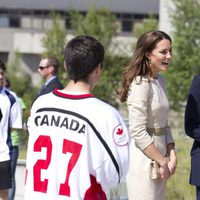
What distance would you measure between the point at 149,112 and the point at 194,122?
381mm

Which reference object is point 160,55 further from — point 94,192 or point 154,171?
point 94,192

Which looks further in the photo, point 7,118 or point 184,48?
point 184,48

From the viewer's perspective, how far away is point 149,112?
17.5 ft

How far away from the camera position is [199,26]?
102 feet

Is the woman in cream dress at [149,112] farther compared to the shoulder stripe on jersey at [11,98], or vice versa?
the shoulder stripe on jersey at [11,98]

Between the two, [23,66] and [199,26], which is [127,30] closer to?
[23,66]

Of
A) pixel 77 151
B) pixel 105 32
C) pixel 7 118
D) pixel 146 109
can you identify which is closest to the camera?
pixel 77 151

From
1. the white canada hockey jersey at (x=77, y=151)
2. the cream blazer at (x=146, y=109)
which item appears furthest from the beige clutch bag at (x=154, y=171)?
the white canada hockey jersey at (x=77, y=151)

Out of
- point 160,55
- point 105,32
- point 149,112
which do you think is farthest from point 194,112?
point 105,32

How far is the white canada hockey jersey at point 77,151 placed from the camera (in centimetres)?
390

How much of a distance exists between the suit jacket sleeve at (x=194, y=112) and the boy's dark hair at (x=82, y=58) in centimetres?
160

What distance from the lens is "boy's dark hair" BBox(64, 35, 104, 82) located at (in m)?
3.93

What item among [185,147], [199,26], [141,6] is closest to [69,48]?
[185,147]

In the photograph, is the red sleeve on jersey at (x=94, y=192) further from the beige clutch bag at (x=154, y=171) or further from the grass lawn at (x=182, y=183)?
the grass lawn at (x=182, y=183)
